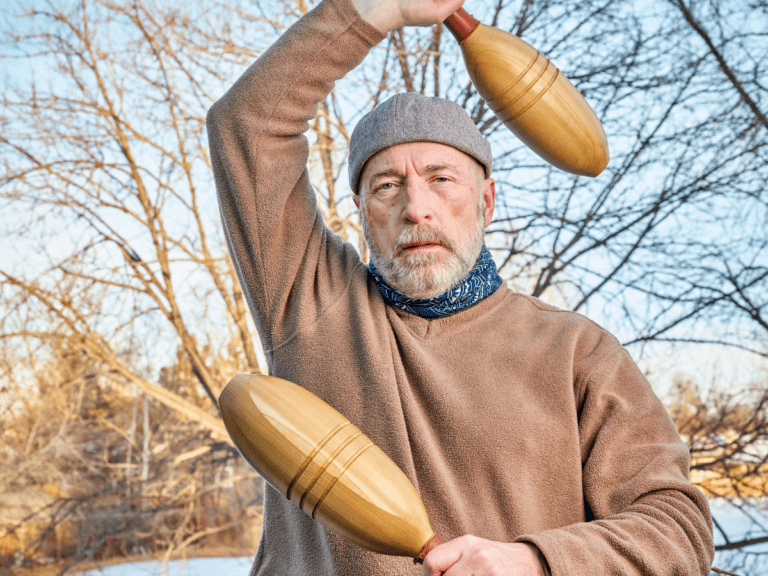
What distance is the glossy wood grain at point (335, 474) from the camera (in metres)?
1.03

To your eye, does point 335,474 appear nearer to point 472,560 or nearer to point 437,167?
point 472,560

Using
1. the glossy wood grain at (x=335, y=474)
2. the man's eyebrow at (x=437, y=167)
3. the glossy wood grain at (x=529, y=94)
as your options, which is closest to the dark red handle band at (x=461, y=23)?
the glossy wood grain at (x=529, y=94)

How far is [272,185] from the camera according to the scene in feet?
4.94

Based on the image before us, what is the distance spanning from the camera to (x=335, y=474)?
1.03 metres

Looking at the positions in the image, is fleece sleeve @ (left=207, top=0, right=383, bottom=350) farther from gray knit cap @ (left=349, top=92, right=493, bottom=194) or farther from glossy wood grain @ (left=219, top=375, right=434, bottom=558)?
glossy wood grain @ (left=219, top=375, right=434, bottom=558)

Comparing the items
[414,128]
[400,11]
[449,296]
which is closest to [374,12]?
[400,11]

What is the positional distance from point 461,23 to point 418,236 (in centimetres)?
47

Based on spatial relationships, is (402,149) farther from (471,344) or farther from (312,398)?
(312,398)

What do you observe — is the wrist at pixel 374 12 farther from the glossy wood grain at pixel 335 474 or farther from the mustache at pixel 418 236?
the glossy wood grain at pixel 335 474

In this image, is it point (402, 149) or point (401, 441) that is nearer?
point (401, 441)

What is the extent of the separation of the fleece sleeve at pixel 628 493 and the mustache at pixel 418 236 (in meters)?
0.42

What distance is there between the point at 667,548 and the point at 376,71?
3.51 meters

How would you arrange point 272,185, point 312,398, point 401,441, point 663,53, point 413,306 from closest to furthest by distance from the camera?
1. point 312,398
2. point 401,441
3. point 272,185
4. point 413,306
5. point 663,53

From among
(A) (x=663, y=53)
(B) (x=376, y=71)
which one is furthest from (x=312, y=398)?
(A) (x=663, y=53)
